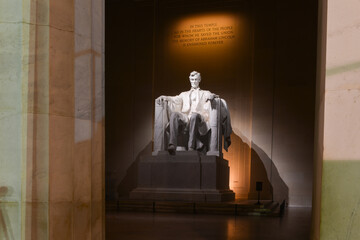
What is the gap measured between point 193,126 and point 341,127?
6.64 m

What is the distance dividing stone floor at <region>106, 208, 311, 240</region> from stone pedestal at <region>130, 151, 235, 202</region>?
131 centimetres

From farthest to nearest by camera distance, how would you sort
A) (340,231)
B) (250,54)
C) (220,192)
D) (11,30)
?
(250,54), (220,192), (11,30), (340,231)

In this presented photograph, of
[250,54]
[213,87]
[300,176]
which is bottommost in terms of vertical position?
[300,176]

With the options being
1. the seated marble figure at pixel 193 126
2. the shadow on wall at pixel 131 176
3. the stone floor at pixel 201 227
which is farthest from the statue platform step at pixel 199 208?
the shadow on wall at pixel 131 176

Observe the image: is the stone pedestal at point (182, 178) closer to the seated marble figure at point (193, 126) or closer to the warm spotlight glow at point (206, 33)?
the seated marble figure at point (193, 126)

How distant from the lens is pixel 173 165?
29.6 feet

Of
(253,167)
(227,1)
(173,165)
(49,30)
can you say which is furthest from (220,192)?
(49,30)

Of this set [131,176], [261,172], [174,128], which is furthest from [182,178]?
[131,176]

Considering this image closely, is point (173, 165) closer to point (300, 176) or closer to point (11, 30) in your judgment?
point (300, 176)

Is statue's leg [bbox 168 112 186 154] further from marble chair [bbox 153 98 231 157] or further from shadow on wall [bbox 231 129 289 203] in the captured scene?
shadow on wall [bbox 231 129 289 203]

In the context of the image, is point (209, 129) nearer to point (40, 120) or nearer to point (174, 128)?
point (174, 128)

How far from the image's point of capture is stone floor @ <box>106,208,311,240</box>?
4988 mm

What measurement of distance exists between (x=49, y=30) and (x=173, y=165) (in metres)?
6.33

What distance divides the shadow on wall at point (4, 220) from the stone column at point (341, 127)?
1.93 meters
